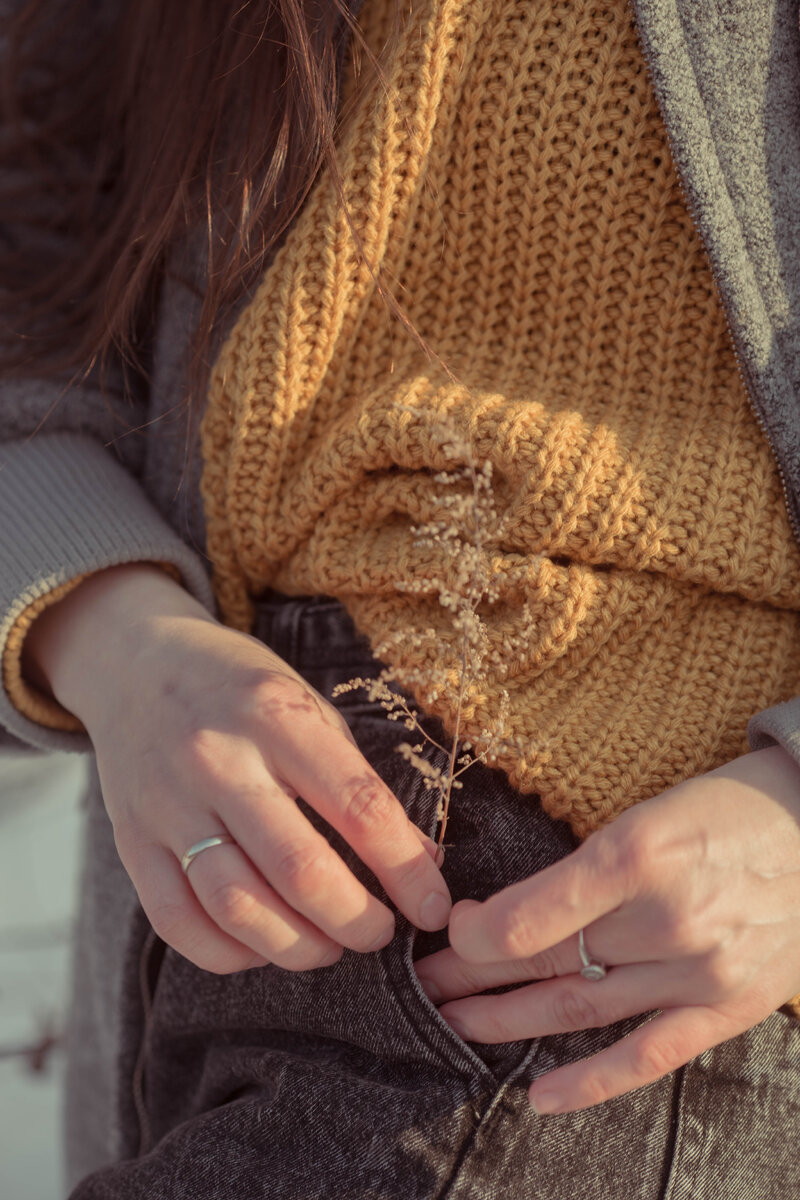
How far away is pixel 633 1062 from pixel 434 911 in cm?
18

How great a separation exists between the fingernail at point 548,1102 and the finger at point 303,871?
6.5 inches

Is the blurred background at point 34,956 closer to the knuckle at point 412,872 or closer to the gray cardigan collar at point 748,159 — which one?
the knuckle at point 412,872

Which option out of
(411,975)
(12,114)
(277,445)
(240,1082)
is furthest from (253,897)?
(12,114)

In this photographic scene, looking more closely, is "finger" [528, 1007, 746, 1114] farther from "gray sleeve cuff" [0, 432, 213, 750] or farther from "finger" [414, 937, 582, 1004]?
"gray sleeve cuff" [0, 432, 213, 750]

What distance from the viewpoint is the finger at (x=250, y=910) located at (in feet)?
2.31

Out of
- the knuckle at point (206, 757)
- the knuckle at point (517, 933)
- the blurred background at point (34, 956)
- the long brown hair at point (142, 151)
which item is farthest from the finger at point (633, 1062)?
the blurred background at point (34, 956)

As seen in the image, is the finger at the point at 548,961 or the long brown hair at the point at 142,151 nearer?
the finger at the point at 548,961

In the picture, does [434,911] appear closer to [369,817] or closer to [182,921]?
[369,817]

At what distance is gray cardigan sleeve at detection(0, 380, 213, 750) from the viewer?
943 millimetres

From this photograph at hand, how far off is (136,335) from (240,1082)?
0.83 m

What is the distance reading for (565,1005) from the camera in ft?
2.24

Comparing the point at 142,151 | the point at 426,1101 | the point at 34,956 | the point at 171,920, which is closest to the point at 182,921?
the point at 171,920

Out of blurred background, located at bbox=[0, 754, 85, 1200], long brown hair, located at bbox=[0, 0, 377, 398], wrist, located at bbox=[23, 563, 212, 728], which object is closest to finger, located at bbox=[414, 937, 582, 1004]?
wrist, located at bbox=[23, 563, 212, 728]

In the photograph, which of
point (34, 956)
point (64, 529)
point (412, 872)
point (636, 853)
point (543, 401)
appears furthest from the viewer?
point (34, 956)
